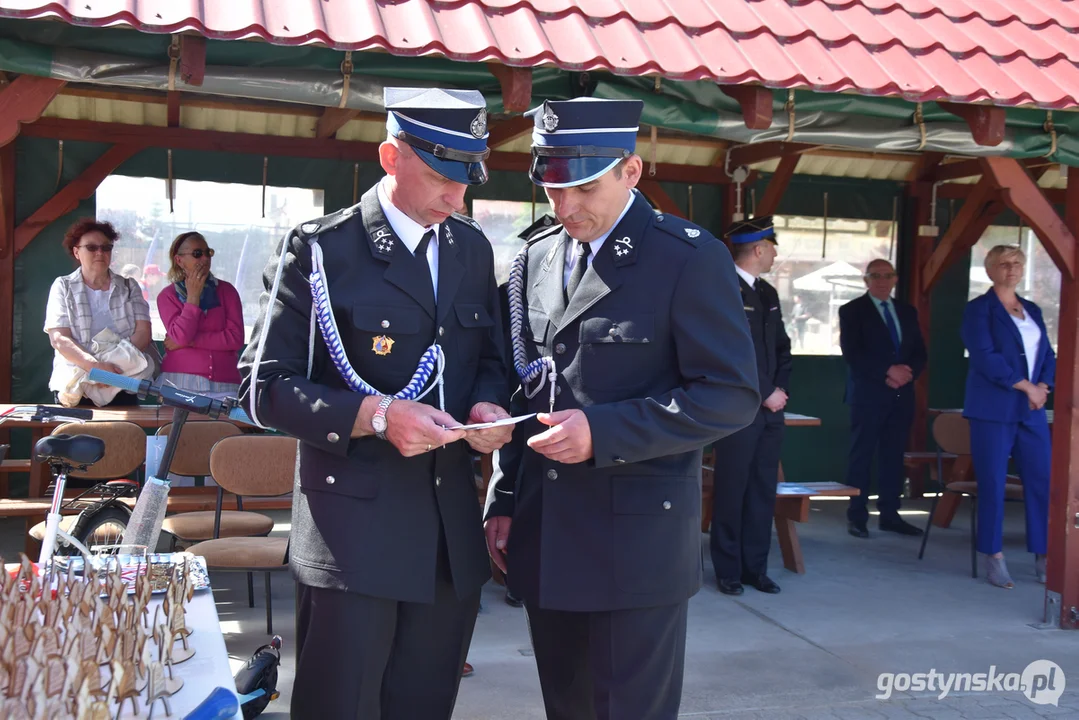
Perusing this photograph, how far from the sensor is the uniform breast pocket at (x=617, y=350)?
2.38 m

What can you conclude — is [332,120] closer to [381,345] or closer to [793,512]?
[793,512]

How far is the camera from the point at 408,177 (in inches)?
93.0

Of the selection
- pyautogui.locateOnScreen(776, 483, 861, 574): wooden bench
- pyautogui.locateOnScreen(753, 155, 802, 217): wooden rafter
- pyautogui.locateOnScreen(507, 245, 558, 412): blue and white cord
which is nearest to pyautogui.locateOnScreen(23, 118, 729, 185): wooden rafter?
pyautogui.locateOnScreen(753, 155, 802, 217): wooden rafter

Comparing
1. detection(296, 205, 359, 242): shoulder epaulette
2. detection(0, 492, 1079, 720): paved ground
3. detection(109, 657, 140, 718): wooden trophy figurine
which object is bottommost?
detection(0, 492, 1079, 720): paved ground

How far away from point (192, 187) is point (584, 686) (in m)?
5.91

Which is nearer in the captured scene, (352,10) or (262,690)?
(262,690)

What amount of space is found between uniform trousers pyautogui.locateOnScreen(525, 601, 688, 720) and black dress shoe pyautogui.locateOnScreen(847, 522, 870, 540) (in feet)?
17.3

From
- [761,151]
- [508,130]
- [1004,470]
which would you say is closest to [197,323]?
[508,130]

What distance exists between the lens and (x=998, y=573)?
612 centimetres

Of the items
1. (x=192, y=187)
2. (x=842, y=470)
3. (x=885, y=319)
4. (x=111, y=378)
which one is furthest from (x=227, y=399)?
(x=842, y=470)

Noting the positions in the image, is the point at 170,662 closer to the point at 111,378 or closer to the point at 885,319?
the point at 111,378

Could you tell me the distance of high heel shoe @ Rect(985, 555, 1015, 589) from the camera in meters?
6.10

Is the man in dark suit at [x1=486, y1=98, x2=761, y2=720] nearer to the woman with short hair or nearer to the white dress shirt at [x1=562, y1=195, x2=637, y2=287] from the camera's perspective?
the white dress shirt at [x1=562, y1=195, x2=637, y2=287]

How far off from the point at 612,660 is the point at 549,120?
3.96ft
